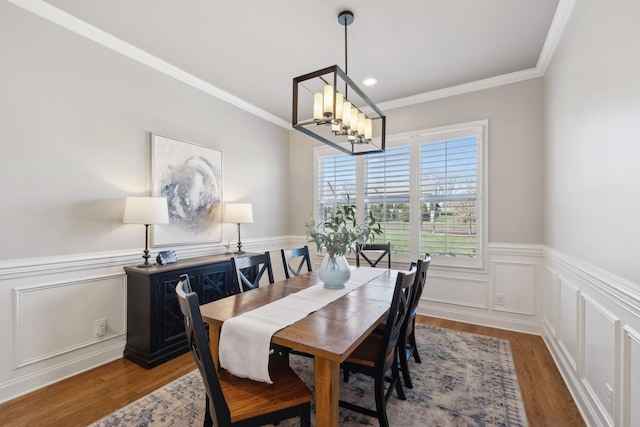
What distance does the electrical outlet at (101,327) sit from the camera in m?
2.58

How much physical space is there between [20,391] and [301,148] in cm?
412

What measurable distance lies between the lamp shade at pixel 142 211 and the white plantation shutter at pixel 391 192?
8.86ft

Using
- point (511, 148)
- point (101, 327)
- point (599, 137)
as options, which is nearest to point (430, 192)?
point (511, 148)

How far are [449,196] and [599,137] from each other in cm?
197

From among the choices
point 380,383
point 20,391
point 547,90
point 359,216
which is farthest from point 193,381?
point 547,90

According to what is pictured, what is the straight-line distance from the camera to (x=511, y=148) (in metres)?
3.37

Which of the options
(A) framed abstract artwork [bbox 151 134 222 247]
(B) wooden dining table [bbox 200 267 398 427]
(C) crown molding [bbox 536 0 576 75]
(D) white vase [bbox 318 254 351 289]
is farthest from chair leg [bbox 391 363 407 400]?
(C) crown molding [bbox 536 0 576 75]

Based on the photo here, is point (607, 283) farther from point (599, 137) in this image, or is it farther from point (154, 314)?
point (154, 314)

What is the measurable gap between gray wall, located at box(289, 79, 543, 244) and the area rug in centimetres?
142

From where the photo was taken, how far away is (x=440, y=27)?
2508 millimetres

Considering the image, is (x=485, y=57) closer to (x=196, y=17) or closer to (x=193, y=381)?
(x=196, y=17)

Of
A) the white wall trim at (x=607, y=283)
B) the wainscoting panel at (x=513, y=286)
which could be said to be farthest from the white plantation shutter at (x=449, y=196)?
the white wall trim at (x=607, y=283)

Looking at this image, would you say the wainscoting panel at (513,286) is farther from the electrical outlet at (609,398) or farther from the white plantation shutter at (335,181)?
the white plantation shutter at (335,181)

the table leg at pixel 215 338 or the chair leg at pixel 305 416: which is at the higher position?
the table leg at pixel 215 338
